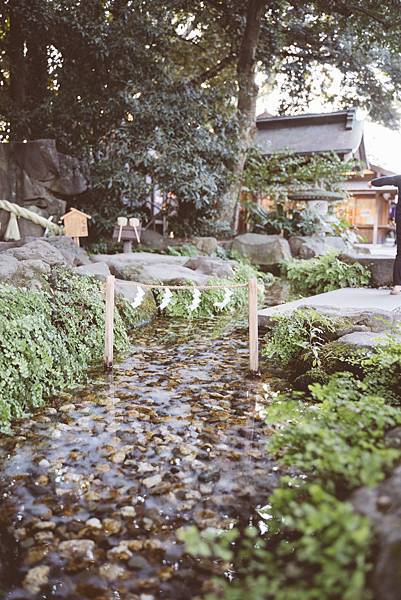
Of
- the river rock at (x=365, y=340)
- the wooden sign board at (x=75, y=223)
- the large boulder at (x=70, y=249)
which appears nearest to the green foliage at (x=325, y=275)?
the large boulder at (x=70, y=249)

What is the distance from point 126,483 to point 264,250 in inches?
594

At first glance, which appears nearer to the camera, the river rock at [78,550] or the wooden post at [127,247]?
the river rock at [78,550]

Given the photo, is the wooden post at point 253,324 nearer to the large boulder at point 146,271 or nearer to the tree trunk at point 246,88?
the large boulder at point 146,271

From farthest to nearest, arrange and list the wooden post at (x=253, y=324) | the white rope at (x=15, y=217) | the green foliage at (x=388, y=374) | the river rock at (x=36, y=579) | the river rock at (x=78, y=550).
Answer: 1. the white rope at (x=15, y=217)
2. the wooden post at (x=253, y=324)
3. the green foliage at (x=388, y=374)
4. the river rock at (x=78, y=550)
5. the river rock at (x=36, y=579)

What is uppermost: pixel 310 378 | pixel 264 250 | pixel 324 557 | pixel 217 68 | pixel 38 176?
pixel 217 68

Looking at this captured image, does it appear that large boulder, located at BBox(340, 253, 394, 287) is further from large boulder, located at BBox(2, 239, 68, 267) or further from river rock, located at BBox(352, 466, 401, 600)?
river rock, located at BBox(352, 466, 401, 600)

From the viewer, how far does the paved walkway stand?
24.4 feet

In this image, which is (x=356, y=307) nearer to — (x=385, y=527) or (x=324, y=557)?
(x=385, y=527)

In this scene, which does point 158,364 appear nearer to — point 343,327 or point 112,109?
point 343,327

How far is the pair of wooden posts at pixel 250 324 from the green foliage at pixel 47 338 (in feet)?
0.98

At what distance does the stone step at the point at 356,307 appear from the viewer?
23.1 ft

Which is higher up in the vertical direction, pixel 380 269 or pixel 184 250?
pixel 184 250

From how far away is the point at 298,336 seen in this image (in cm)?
672

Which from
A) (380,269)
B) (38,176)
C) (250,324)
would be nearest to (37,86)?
(38,176)
